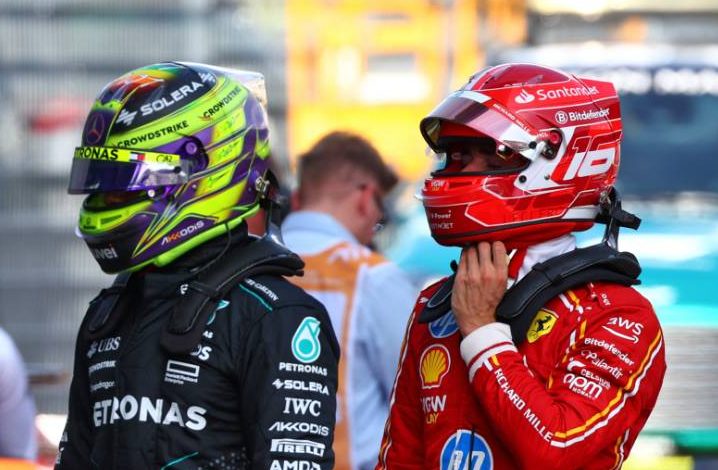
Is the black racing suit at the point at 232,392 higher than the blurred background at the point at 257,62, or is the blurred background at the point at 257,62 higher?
the black racing suit at the point at 232,392

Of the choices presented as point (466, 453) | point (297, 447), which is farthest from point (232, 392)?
point (466, 453)

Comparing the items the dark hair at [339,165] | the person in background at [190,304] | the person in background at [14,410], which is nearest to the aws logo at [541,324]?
the person in background at [190,304]

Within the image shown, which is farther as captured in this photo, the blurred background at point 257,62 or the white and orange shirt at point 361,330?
the blurred background at point 257,62

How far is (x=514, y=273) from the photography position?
3.19m

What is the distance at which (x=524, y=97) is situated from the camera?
3205 millimetres

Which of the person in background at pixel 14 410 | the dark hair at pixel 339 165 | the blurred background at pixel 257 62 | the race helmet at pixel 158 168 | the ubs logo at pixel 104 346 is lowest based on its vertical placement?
the blurred background at pixel 257 62

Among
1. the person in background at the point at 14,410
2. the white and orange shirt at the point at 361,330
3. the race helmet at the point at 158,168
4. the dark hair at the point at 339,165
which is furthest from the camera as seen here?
the dark hair at the point at 339,165

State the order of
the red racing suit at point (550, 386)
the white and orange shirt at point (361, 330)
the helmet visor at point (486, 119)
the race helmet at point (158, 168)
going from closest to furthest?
the red racing suit at point (550, 386) → the helmet visor at point (486, 119) → the race helmet at point (158, 168) → the white and orange shirt at point (361, 330)

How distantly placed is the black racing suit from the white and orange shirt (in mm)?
1505

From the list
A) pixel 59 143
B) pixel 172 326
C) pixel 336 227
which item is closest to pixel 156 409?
pixel 172 326

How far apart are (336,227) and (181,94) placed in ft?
5.86

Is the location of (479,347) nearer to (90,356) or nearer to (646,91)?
(90,356)

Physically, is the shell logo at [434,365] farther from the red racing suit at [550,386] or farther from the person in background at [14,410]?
the person in background at [14,410]

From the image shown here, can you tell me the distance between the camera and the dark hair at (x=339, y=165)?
5266 mm
